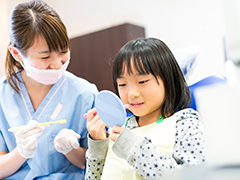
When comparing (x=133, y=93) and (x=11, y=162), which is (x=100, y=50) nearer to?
(x=11, y=162)

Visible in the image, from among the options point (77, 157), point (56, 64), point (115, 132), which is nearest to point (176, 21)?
point (56, 64)

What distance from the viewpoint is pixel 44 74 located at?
1515 mm

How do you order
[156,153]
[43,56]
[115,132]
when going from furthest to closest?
1. [43,56]
2. [115,132]
3. [156,153]

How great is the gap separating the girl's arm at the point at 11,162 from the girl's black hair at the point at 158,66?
0.67m

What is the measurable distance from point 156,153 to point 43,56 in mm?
837

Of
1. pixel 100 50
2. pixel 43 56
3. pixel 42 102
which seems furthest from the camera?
pixel 100 50

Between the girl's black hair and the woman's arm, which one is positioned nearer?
the girl's black hair

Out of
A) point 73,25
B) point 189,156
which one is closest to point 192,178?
point 189,156

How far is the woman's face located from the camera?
145cm

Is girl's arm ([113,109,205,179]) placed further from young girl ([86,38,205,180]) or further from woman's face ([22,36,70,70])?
woman's face ([22,36,70,70])

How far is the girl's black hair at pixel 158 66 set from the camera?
108cm

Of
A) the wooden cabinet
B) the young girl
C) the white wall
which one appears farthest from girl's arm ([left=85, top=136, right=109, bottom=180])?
the wooden cabinet

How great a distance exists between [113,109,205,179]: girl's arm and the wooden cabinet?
2.28 m

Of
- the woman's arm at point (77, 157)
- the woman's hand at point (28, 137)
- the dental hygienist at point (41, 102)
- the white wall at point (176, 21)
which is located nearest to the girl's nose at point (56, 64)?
the dental hygienist at point (41, 102)
